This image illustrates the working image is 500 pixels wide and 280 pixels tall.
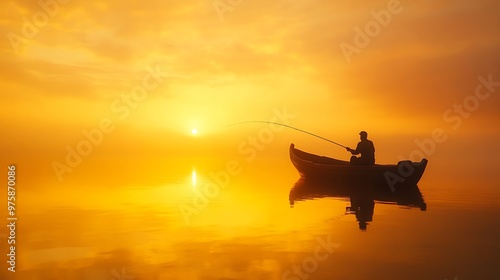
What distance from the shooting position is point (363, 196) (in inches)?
860

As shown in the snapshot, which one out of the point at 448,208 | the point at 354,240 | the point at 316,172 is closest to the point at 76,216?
the point at 354,240

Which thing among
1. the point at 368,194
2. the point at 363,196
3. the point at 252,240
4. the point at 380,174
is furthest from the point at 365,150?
the point at 252,240

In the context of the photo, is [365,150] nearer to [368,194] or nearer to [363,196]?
[368,194]

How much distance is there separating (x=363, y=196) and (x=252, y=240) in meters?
11.8

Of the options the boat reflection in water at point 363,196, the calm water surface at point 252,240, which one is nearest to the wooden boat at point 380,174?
the boat reflection in water at point 363,196

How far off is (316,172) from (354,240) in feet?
55.3

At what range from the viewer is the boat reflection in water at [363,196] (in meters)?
16.6

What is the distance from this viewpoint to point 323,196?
21.7 metres

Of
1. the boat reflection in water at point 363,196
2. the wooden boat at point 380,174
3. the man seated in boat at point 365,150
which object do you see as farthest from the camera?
the man seated in boat at point 365,150

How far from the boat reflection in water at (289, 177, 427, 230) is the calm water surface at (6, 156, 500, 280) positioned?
1.18 feet

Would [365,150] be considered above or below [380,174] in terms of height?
above

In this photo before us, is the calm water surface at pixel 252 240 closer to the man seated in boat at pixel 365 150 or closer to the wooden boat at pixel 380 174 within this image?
the wooden boat at pixel 380 174

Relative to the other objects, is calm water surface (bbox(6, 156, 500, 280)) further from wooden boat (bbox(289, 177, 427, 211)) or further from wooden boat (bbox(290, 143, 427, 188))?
wooden boat (bbox(290, 143, 427, 188))

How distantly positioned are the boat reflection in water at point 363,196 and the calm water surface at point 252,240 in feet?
1.18
